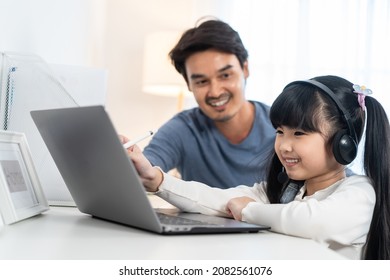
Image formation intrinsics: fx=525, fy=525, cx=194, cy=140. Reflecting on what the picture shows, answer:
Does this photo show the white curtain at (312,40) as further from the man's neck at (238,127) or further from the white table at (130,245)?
the white table at (130,245)

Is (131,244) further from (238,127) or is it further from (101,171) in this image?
(238,127)

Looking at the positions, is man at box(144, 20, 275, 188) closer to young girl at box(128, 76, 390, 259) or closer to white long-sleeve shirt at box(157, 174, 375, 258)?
young girl at box(128, 76, 390, 259)

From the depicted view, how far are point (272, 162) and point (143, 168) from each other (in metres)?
0.35

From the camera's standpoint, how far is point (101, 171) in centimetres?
77

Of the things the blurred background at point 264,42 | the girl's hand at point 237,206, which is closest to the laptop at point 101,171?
the girl's hand at point 237,206

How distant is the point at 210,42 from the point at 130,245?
4.37 ft

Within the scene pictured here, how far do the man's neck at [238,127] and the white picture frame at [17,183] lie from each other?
3.58 ft

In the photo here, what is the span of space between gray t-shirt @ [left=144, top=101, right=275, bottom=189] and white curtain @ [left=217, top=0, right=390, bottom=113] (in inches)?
46.7

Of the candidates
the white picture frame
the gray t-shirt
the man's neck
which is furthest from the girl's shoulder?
the man's neck

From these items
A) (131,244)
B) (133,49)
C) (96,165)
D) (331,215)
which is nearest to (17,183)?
(96,165)

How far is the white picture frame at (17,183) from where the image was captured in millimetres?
790

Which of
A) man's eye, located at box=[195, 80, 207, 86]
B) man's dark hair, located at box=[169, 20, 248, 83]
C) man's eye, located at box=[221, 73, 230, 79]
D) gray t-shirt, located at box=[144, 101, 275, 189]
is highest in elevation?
man's dark hair, located at box=[169, 20, 248, 83]

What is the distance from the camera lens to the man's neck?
1.96 metres
